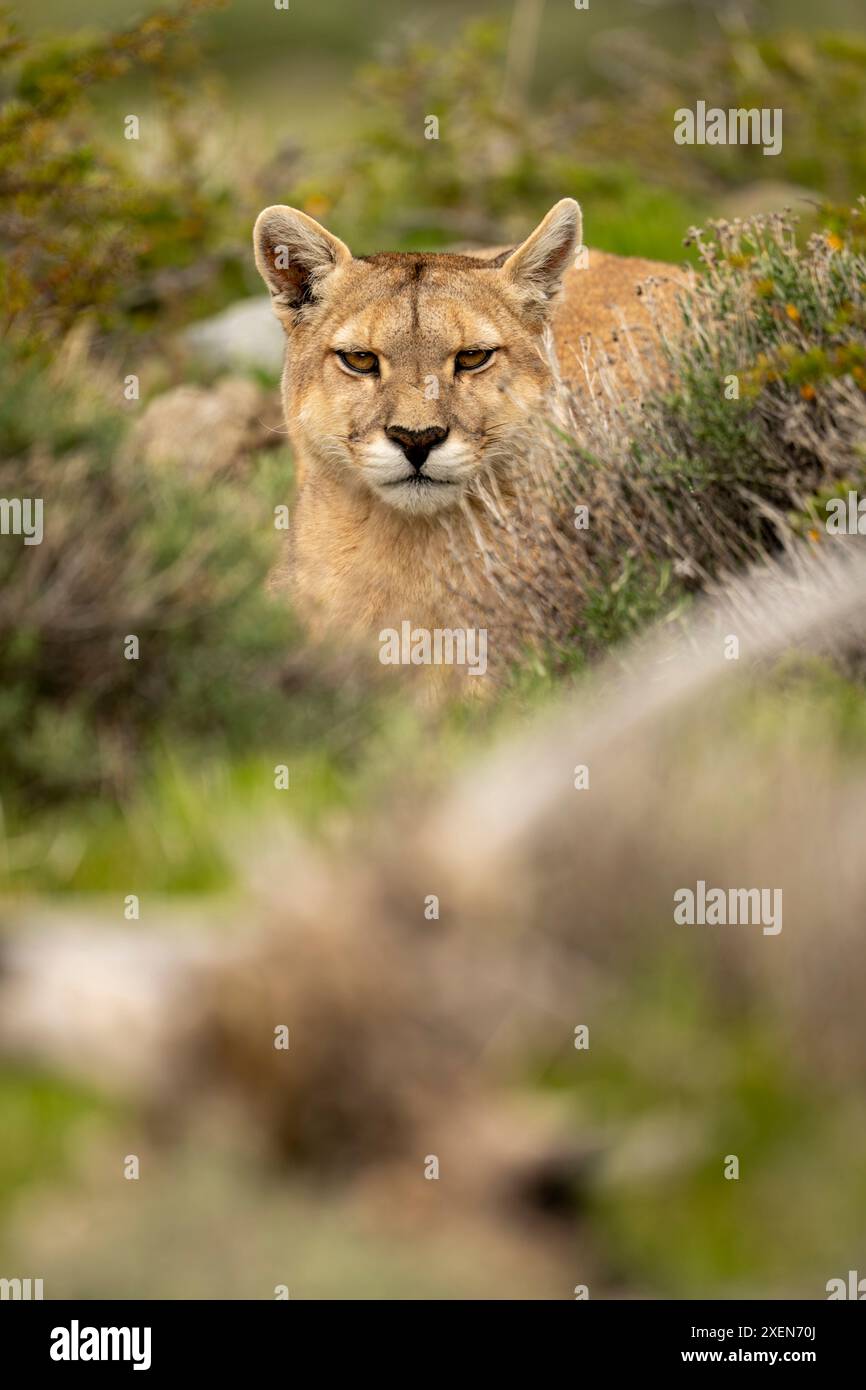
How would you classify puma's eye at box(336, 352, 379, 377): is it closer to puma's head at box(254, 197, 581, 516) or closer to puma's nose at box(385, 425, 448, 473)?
puma's head at box(254, 197, 581, 516)

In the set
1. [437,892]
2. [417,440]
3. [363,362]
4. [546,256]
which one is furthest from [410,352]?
[437,892]

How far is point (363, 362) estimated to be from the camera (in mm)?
7141

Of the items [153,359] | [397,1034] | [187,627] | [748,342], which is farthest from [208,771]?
[153,359]

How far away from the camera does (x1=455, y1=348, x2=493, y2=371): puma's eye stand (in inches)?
280

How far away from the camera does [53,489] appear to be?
18.1ft

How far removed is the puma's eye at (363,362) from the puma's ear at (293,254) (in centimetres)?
55

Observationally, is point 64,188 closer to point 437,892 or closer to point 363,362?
point 363,362

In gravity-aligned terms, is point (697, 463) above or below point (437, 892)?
above

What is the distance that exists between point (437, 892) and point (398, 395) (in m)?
3.47

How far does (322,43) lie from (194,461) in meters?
38.3

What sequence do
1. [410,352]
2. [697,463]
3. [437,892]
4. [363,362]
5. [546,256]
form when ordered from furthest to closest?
[546,256] → [363,362] → [410,352] → [697,463] → [437,892]

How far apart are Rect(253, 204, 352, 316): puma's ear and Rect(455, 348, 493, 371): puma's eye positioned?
764 mm

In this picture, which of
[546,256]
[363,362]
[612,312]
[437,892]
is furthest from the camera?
[612,312]

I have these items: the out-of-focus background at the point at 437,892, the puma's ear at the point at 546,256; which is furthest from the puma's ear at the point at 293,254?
the out-of-focus background at the point at 437,892
